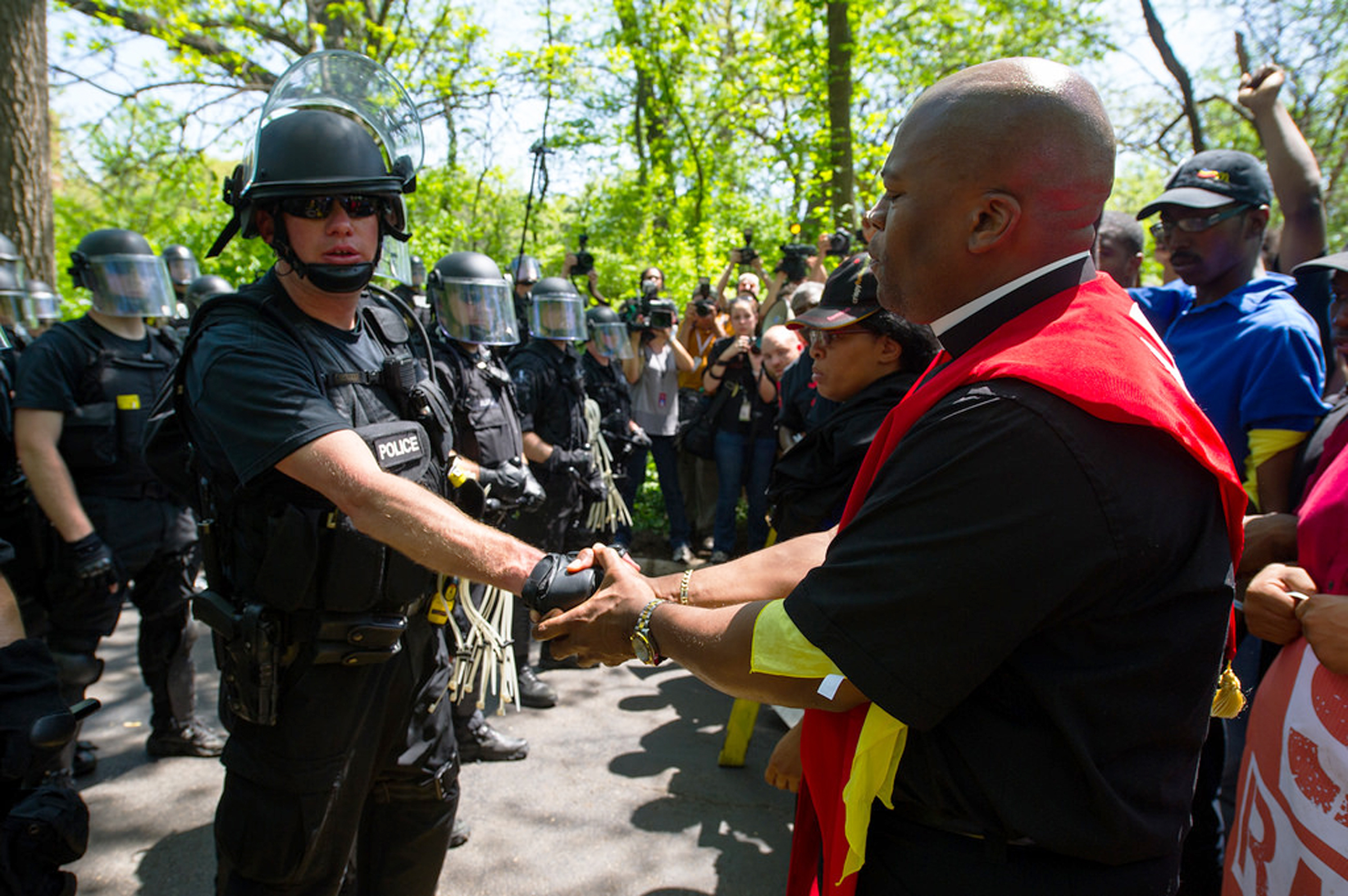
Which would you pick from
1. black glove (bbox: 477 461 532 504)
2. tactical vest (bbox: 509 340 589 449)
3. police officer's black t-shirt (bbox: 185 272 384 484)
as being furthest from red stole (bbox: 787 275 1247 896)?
tactical vest (bbox: 509 340 589 449)

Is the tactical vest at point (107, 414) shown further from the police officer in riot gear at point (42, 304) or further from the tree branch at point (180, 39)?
the tree branch at point (180, 39)

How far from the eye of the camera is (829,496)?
280 cm

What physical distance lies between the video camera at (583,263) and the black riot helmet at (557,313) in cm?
255

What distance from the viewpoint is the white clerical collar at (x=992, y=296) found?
137 cm

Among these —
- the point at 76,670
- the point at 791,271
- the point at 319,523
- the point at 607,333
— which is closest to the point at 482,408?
the point at 76,670

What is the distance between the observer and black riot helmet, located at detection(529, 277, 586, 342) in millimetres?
5680

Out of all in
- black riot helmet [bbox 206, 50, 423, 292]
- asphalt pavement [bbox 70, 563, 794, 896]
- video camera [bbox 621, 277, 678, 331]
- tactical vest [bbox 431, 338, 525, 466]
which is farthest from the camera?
video camera [bbox 621, 277, 678, 331]

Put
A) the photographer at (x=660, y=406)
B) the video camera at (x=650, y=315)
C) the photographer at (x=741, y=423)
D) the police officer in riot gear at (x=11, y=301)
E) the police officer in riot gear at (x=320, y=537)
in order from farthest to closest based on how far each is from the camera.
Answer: the photographer at (x=660, y=406)
the video camera at (x=650, y=315)
the photographer at (x=741, y=423)
the police officer in riot gear at (x=11, y=301)
the police officer in riot gear at (x=320, y=537)

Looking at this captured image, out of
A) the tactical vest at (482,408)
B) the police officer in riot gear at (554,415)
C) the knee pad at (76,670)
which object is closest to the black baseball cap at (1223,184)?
the tactical vest at (482,408)

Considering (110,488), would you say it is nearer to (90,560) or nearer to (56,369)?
(90,560)

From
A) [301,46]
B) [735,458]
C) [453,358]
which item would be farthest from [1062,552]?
[301,46]

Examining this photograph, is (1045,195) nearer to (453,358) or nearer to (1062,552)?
(1062,552)

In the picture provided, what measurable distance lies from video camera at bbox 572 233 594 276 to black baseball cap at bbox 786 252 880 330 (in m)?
5.72

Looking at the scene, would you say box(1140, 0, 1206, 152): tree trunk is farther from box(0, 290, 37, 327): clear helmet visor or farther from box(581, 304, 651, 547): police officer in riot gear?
box(0, 290, 37, 327): clear helmet visor
